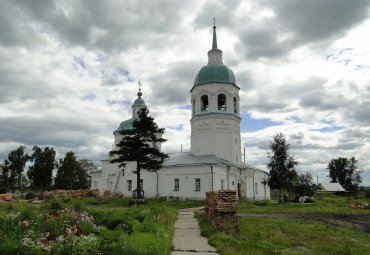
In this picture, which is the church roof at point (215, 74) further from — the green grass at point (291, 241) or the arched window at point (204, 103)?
the green grass at point (291, 241)

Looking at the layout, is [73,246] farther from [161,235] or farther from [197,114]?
[197,114]

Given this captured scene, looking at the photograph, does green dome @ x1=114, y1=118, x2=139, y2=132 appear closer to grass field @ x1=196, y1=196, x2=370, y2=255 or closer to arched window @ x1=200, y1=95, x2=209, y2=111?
arched window @ x1=200, y1=95, x2=209, y2=111

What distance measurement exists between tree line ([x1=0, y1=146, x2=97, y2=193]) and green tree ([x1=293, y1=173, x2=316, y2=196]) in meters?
35.6

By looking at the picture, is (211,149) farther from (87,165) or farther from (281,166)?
(87,165)

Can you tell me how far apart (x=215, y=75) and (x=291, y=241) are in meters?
24.6

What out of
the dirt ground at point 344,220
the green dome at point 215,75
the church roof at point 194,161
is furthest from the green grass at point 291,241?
the green dome at point 215,75

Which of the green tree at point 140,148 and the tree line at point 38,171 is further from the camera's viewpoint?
the tree line at point 38,171

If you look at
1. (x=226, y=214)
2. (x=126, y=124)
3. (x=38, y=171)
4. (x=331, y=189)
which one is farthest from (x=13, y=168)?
(x=331, y=189)

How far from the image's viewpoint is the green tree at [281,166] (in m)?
29.9

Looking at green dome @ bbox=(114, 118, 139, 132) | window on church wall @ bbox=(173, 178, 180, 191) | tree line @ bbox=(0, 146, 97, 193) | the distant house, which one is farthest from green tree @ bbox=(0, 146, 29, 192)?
the distant house

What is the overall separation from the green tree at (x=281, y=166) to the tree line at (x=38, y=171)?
33494 millimetres

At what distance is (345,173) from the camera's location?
6303 cm

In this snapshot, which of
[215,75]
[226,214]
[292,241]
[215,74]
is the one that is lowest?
[292,241]

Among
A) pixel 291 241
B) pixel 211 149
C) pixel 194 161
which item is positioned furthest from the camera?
pixel 211 149
